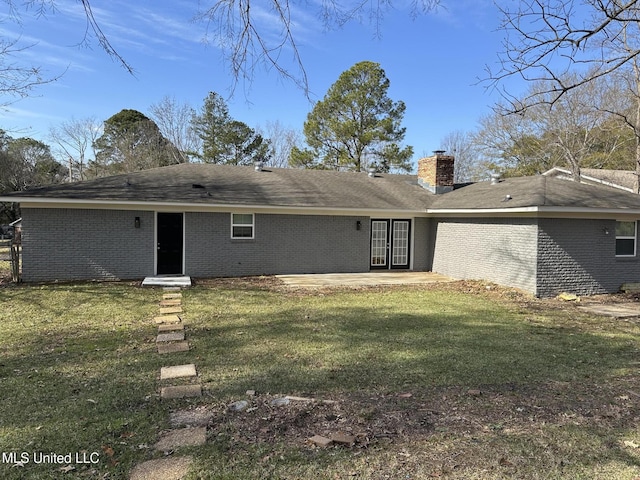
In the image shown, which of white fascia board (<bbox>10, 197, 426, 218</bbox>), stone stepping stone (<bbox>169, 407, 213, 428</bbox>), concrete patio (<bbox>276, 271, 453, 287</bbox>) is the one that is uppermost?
white fascia board (<bbox>10, 197, 426, 218</bbox>)

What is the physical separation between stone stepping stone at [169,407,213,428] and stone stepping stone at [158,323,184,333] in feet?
10.6

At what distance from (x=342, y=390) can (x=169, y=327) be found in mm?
3769

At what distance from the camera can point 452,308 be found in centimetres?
922

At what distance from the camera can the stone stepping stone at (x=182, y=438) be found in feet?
10.8

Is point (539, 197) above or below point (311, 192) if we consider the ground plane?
below

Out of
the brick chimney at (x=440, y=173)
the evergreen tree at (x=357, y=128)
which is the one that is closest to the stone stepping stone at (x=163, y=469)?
the brick chimney at (x=440, y=173)

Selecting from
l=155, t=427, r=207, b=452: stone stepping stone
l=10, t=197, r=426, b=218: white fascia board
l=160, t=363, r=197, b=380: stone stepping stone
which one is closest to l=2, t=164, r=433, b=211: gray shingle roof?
l=10, t=197, r=426, b=218: white fascia board

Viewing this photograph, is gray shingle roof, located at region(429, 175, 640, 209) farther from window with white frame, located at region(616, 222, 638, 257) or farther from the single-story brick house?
window with white frame, located at region(616, 222, 638, 257)

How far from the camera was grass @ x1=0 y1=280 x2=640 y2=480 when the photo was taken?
3164 millimetres

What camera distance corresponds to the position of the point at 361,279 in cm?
1348

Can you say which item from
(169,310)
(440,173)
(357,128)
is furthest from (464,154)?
(169,310)

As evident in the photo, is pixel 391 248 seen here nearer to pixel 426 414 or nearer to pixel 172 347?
pixel 172 347

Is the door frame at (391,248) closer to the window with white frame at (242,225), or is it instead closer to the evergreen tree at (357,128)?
the window with white frame at (242,225)

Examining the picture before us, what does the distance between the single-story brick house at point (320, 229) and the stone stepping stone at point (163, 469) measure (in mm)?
10035
